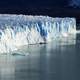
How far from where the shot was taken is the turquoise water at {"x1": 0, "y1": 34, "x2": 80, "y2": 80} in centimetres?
744

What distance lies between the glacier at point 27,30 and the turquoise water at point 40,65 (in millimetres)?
320

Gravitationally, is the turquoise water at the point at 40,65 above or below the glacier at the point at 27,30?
below

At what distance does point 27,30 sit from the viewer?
12633 mm

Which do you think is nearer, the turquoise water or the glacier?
the turquoise water

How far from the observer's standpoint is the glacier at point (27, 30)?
412 inches

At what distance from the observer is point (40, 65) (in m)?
8.67

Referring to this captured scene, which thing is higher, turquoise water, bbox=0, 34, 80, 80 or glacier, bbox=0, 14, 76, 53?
glacier, bbox=0, 14, 76, 53

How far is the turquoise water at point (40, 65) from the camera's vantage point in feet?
24.4

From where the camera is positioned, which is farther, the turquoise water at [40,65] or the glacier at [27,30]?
the glacier at [27,30]

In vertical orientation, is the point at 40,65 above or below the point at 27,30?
below

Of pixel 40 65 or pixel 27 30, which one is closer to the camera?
pixel 40 65

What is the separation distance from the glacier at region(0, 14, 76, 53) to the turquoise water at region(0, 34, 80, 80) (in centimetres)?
32

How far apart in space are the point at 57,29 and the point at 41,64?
22.9 feet

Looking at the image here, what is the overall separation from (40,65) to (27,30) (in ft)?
13.2
